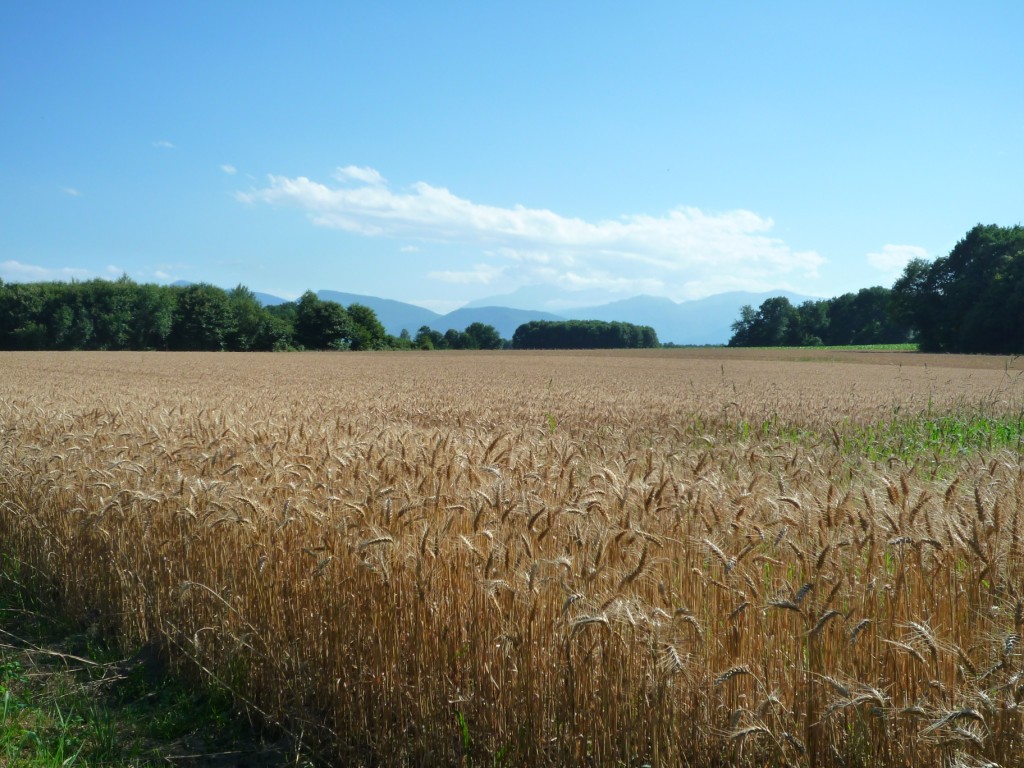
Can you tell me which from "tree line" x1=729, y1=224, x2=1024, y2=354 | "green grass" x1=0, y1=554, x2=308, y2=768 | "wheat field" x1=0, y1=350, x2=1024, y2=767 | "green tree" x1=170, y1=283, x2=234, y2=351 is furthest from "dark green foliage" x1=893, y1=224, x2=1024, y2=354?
"green tree" x1=170, y1=283, x2=234, y2=351

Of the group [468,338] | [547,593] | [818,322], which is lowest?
[547,593]

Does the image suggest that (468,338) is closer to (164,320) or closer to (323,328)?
(323,328)

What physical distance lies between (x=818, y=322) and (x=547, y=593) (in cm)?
11755

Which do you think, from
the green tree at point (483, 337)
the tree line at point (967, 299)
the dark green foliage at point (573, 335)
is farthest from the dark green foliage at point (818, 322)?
the green tree at point (483, 337)

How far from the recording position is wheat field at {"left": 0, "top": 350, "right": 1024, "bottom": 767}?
279cm

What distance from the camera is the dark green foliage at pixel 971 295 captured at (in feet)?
205

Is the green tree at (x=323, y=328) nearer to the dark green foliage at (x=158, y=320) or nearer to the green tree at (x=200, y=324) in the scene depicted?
the dark green foliage at (x=158, y=320)

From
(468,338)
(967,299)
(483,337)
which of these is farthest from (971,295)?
(483,337)

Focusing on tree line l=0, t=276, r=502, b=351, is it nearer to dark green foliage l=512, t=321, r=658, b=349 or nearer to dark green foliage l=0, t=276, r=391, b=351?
dark green foliage l=0, t=276, r=391, b=351

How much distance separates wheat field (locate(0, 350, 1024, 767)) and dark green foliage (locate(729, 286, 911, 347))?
104861 mm

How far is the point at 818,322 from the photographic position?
111062mm

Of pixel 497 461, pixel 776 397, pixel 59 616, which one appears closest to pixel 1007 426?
pixel 776 397

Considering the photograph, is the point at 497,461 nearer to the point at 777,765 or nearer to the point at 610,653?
the point at 610,653

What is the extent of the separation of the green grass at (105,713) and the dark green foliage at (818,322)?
106 m
